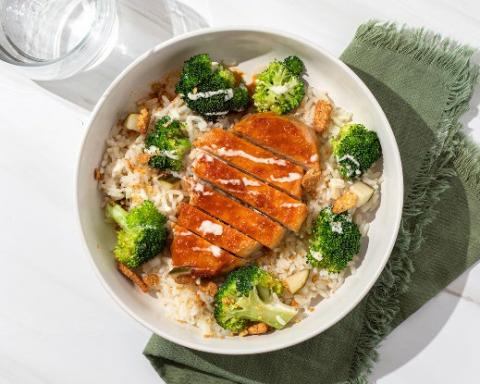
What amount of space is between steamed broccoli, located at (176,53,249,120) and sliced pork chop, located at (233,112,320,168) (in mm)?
157

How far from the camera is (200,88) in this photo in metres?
3.04

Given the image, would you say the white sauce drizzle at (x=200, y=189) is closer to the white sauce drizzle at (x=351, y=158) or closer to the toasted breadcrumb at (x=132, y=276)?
the toasted breadcrumb at (x=132, y=276)

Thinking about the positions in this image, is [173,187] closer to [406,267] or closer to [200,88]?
[200,88]

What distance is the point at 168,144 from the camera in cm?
306

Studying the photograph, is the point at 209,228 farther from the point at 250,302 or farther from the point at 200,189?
the point at 250,302

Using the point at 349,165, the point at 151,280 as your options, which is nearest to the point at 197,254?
the point at 151,280

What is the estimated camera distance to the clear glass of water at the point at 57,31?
3402 mm

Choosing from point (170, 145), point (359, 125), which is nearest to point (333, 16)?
point (359, 125)

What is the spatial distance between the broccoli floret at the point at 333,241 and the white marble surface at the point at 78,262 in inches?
31.4

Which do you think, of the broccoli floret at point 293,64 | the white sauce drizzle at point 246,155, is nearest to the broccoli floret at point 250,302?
the white sauce drizzle at point 246,155

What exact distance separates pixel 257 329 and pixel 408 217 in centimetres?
110

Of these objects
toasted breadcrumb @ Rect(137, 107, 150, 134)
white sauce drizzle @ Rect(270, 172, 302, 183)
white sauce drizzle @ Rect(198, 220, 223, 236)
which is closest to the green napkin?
white sauce drizzle @ Rect(270, 172, 302, 183)

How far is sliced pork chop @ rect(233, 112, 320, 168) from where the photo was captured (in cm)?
302

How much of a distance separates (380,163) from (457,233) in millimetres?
711
